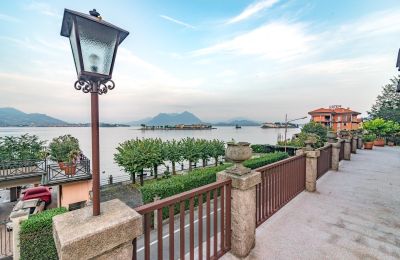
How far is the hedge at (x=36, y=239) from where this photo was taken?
5223mm

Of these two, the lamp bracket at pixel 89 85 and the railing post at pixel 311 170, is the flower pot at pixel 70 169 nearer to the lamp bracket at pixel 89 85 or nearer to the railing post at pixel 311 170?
the lamp bracket at pixel 89 85

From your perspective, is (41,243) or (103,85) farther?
(41,243)

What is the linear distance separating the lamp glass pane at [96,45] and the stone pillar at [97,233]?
1.07 m

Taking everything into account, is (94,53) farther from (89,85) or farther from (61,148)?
(61,148)

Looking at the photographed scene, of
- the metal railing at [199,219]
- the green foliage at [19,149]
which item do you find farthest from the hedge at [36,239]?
the green foliage at [19,149]

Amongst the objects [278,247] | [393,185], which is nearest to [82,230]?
[278,247]

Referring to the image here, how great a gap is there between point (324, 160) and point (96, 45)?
25.2 ft

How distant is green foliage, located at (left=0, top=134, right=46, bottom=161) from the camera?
1243 cm

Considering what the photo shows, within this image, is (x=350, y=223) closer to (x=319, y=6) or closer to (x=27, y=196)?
(x=319, y=6)

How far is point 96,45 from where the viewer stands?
4.40ft

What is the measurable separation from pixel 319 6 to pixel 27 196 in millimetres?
18624

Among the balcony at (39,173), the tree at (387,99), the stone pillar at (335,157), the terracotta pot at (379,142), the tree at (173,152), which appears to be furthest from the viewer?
the tree at (387,99)

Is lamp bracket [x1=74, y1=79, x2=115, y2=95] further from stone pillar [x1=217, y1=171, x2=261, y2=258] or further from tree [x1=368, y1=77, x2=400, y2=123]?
tree [x1=368, y1=77, x2=400, y2=123]

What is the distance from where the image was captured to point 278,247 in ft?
9.00
